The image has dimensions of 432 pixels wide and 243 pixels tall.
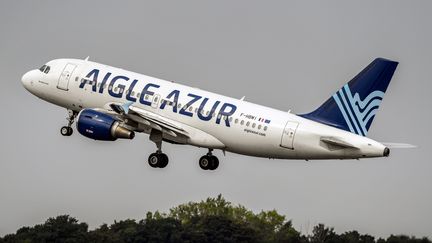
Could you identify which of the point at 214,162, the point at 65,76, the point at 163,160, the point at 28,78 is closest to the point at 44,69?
the point at 28,78

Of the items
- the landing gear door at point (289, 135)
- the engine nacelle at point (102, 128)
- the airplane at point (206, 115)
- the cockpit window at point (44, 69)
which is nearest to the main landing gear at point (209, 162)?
the airplane at point (206, 115)

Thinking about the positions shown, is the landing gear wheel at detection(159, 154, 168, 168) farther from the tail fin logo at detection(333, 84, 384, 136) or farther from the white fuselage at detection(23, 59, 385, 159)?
the tail fin logo at detection(333, 84, 384, 136)

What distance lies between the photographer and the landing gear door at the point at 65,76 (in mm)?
120875

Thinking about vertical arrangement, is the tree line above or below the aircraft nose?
below

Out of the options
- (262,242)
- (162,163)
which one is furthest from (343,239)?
(162,163)

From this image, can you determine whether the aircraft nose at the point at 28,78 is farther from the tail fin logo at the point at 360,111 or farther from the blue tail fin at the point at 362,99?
the tail fin logo at the point at 360,111

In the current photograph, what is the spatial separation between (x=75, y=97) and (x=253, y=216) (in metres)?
21.1

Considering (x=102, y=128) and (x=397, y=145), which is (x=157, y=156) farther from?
(x=397, y=145)

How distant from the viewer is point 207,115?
115 meters

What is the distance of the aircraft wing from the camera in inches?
4535

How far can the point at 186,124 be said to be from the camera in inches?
4574

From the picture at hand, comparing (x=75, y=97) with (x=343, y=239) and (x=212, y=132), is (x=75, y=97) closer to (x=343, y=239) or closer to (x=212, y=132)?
(x=212, y=132)

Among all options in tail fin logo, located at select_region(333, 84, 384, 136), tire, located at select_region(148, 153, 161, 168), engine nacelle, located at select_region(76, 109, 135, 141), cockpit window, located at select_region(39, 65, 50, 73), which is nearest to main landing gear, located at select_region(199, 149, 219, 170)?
tire, located at select_region(148, 153, 161, 168)

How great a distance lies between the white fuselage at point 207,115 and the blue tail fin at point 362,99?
768 mm
